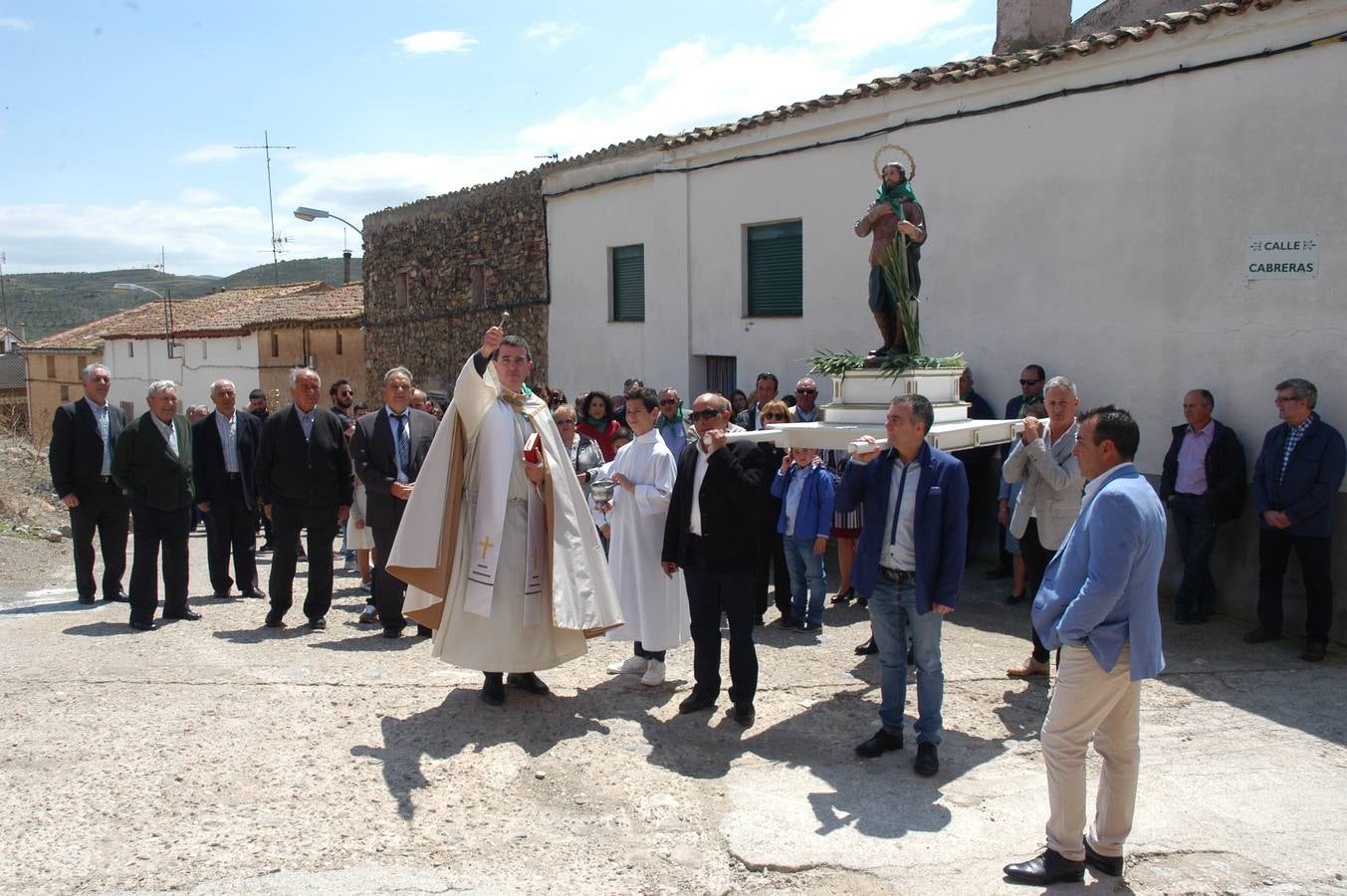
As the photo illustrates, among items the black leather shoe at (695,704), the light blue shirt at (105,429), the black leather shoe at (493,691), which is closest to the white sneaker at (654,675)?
the black leather shoe at (695,704)

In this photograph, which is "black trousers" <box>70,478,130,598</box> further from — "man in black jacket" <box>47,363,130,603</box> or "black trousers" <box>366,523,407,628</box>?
"black trousers" <box>366,523,407,628</box>

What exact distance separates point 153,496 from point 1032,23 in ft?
33.3

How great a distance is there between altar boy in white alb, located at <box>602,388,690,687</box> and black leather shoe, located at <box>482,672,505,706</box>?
830mm

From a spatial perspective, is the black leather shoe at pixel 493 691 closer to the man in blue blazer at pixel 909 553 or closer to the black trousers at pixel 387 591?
the black trousers at pixel 387 591

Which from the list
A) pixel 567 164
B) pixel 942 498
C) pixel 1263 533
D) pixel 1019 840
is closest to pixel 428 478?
pixel 942 498

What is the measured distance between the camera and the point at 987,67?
9789 mm

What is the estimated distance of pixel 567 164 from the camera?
15.9m

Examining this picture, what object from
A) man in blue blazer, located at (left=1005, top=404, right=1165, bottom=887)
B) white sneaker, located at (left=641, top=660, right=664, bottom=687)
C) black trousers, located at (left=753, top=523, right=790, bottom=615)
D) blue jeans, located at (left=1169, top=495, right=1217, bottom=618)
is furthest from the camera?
blue jeans, located at (left=1169, top=495, right=1217, bottom=618)

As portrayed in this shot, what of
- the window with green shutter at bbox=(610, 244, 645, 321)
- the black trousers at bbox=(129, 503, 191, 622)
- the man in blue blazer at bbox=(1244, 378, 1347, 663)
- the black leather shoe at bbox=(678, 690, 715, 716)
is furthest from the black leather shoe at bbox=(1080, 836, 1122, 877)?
the window with green shutter at bbox=(610, 244, 645, 321)

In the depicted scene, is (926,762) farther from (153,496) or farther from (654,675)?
(153,496)

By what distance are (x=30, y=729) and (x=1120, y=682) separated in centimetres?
498

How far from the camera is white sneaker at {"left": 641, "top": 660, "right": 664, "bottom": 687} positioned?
6.11 metres

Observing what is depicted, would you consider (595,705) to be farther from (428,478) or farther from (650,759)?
(428,478)

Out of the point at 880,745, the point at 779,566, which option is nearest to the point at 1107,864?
the point at 880,745
